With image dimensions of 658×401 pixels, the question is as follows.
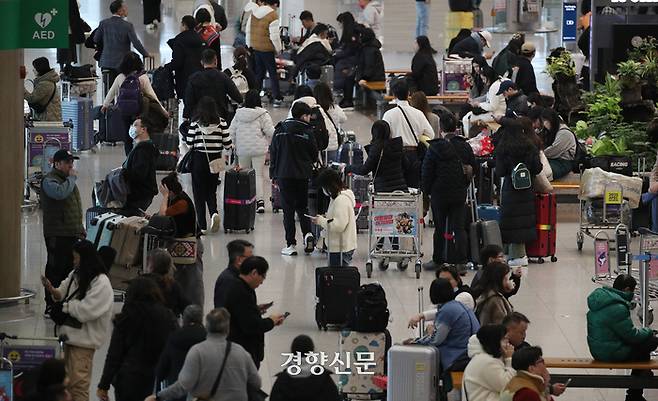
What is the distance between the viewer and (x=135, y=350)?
11.2 meters

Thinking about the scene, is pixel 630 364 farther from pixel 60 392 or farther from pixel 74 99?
pixel 74 99

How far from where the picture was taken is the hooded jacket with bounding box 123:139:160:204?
1575 cm

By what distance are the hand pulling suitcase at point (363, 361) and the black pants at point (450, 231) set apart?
14.6 feet

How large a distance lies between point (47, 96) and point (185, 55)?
117 inches

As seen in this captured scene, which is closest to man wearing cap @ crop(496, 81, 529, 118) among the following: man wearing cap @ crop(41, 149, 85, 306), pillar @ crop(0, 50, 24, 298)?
pillar @ crop(0, 50, 24, 298)

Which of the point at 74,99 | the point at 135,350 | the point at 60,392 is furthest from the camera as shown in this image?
the point at 74,99

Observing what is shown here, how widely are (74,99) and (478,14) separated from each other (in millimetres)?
16860

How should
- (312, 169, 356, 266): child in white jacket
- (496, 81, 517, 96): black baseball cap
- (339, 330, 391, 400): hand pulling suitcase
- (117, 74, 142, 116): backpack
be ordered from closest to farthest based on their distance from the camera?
(339, 330, 391, 400): hand pulling suitcase, (312, 169, 356, 266): child in white jacket, (117, 74, 142, 116): backpack, (496, 81, 517, 96): black baseball cap

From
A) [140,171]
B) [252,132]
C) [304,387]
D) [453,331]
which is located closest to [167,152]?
[252,132]

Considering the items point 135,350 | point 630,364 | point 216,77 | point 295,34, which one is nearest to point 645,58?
point 216,77

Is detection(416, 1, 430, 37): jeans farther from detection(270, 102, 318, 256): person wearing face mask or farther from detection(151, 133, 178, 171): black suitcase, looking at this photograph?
detection(270, 102, 318, 256): person wearing face mask

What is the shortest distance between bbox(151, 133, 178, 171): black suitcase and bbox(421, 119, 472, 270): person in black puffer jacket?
5.49 m

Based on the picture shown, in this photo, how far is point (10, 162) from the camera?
50.7ft

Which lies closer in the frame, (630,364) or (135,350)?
(135,350)
